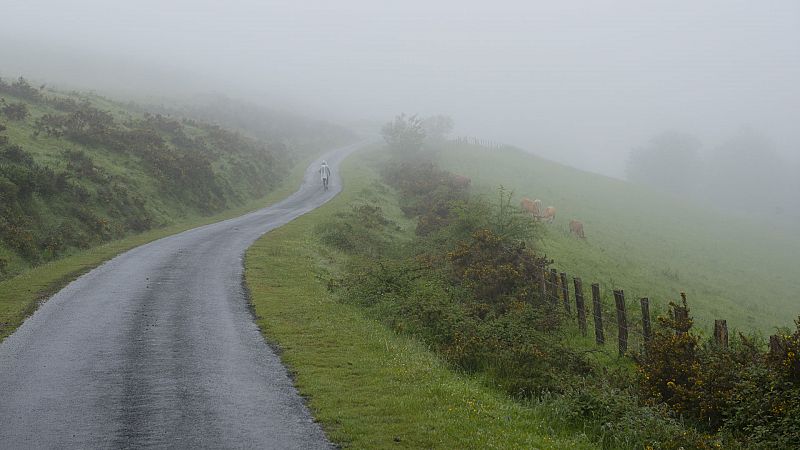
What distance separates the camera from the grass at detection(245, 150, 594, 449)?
8.81 meters

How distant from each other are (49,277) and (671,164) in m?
93.8

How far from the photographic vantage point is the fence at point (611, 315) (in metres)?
13.3

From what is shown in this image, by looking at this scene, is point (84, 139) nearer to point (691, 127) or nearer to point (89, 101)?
point (89, 101)

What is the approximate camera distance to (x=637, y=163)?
100625 mm

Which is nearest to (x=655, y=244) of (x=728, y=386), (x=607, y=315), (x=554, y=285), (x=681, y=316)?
(x=607, y=315)

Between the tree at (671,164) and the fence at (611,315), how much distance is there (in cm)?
8211

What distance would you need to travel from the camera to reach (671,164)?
314 ft

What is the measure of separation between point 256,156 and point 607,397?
153 feet

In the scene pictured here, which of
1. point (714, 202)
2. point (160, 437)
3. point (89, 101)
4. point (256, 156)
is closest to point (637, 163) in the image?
point (714, 202)

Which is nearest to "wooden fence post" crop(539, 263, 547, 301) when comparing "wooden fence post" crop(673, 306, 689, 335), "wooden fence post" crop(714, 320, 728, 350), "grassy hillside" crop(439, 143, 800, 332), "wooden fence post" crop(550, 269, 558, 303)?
"wooden fence post" crop(550, 269, 558, 303)

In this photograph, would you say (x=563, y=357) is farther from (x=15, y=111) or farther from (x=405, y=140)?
(x=405, y=140)

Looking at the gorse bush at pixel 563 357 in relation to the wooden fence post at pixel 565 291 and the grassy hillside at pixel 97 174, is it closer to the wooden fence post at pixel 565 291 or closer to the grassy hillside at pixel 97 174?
the wooden fence post at pixel 565 291

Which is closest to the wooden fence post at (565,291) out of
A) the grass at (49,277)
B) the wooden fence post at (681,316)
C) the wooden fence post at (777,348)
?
the wooden fence post at (681,316)

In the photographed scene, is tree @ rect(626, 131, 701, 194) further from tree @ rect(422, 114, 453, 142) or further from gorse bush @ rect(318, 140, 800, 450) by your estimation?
gorse bush @ rect(318, 140, 800, 450)
